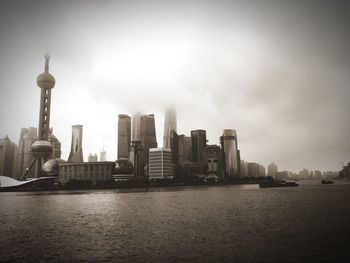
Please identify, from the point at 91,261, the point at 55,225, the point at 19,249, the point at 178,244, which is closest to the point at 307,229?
the point at 178,244

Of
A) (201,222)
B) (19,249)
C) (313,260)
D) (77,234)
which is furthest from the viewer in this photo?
(201,222)

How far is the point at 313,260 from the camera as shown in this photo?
98.7 ft

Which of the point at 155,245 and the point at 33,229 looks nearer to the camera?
the point at 155,245

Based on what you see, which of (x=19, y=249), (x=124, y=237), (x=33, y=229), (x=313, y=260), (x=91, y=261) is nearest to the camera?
(x=313, y=260)

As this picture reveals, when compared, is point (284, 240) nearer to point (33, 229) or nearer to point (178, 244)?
point (178, 244)

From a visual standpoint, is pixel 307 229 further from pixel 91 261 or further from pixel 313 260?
pixel 91 261

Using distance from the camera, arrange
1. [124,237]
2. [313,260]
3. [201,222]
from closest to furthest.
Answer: [313,260], [124,237], [201,222]

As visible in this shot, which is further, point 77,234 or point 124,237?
point 77,234

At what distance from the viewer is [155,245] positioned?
3897 centimetres

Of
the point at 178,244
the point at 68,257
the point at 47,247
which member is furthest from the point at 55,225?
the point at 178,244

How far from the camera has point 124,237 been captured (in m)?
45.1

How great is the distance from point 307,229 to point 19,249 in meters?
41.5

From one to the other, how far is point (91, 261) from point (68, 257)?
11.8 feet

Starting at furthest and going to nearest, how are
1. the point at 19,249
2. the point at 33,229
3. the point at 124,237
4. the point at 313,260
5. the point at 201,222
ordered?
the point at 201,222
the point at 33,229
the point at 124,237
the point at 19,249
the point at 313,260
